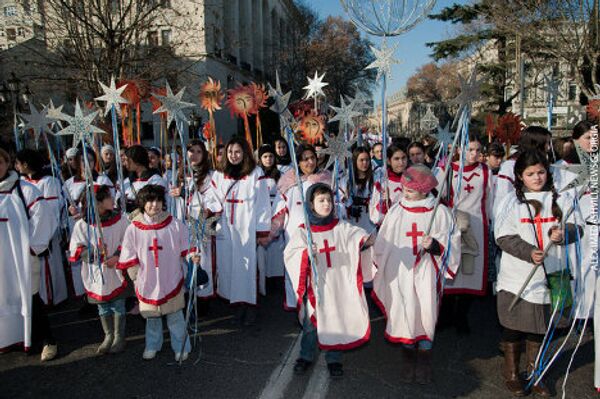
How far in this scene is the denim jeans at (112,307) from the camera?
4.56 metres

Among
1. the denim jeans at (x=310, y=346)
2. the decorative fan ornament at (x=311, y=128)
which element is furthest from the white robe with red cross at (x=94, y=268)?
the decorative fan ornament at (x=311, y=128)

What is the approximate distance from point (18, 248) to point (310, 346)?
2.65 metres

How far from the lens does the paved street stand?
3.81 meters

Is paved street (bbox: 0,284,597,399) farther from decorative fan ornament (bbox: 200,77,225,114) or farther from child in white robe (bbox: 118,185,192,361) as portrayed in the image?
decorative fan ornament (bbox: 200,77,225,114)

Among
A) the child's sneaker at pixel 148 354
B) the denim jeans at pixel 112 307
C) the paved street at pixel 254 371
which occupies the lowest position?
the paved street at pixel 254 371

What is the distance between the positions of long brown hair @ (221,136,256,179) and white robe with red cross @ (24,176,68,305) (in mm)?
1778

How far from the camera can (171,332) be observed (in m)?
4.42

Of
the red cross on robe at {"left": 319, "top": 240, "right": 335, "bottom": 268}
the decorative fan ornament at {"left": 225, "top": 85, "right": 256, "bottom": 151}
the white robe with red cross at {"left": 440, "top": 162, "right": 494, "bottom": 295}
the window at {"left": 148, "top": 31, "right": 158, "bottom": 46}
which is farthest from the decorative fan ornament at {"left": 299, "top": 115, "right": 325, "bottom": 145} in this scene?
the window at {"left": 148, "top": 31, "right": 158, "bottom": 46}

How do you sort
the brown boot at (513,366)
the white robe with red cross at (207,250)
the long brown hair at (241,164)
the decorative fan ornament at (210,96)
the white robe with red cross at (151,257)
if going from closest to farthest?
the brown boot at (513,366)
the white robe with red cross at (151,257)
the long brown hair at (241,164)
the white robe with red cross at (207,250)
the decorative fan ornament at (210,96)

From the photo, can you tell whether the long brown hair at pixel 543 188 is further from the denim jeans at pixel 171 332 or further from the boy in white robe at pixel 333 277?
the denim jeans at pixel 171 332

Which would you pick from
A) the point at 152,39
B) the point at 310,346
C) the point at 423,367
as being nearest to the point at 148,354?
the point at 310,346

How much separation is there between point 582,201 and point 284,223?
9.14 ft

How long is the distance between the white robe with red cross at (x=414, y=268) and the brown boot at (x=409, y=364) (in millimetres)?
157

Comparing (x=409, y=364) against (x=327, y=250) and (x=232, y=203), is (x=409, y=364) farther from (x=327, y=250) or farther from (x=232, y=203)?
(x=232, y=203)
